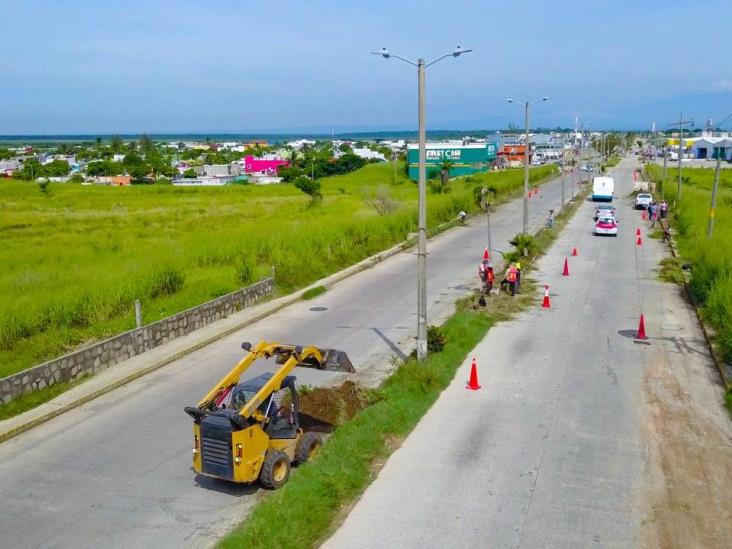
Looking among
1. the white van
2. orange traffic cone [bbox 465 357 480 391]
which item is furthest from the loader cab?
the white van

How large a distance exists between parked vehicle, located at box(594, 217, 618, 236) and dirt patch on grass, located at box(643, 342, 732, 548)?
25321mm

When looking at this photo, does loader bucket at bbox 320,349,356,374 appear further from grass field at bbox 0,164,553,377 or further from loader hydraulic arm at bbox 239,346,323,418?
grass field at bbox 0,164,553,377

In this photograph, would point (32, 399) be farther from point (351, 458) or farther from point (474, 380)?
point (474, 380)

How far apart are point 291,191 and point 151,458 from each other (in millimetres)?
75895

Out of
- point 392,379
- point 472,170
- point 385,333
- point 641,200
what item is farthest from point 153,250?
point 472,170

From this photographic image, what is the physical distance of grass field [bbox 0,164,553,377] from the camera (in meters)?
16.9

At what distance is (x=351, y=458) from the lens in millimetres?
10758

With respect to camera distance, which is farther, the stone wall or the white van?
the white van

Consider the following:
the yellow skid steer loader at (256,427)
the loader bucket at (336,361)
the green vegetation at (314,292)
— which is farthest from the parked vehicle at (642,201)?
the yellow skid steer loader at (256,427)

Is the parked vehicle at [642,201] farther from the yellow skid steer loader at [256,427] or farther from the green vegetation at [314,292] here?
the yellow skid steer loader at [256,427]

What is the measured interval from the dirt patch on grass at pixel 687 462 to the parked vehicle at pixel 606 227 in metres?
25.3

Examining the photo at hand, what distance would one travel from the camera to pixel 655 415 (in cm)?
1331

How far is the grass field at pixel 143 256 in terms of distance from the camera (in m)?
16.9

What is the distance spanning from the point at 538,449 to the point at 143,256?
57.9 ft
